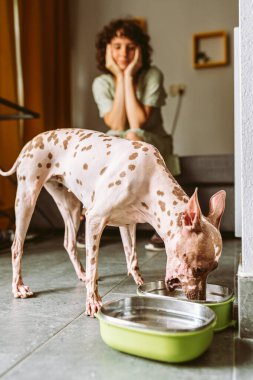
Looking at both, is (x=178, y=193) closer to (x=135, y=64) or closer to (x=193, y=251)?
(x=193, y=251)

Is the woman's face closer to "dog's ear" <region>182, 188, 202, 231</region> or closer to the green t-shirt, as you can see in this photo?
the green t-shirt

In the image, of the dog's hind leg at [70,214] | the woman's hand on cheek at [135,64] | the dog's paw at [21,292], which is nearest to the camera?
the dog's paw at [21,292]

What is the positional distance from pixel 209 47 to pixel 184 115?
65cm

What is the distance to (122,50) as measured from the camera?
250cm

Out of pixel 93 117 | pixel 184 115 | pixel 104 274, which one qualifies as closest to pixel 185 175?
pixel 104 274

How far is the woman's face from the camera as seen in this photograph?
2.50 metres

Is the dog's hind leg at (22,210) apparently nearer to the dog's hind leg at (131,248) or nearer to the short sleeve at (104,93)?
the dog's hind leg at (131,248)

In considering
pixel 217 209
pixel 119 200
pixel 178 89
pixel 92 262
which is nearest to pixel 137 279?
pixel 92 262

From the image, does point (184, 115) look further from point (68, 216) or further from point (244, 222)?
point (244, 222)

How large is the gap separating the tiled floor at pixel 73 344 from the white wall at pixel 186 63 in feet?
7.60

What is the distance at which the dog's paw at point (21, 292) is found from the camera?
149 centimetres

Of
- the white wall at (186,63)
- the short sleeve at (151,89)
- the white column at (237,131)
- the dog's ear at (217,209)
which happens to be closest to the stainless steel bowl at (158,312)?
the dog's ear at (217,209)

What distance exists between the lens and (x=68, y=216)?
1758mm

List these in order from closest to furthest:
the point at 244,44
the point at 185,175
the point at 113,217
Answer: the point at 244,44 < the point at 113,217 < the point at 185,175
